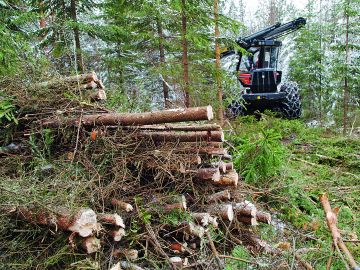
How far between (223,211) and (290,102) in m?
8.67

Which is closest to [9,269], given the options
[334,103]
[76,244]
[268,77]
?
[76,244]

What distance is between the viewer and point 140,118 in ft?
11.6

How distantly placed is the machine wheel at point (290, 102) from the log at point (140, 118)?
28.1 feet

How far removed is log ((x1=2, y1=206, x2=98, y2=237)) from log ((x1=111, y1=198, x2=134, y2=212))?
0.50 meters

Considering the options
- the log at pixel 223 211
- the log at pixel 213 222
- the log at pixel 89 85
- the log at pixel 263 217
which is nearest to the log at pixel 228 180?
the log at pixel 223 211

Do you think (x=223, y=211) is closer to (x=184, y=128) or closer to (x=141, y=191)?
(x=141, y=191)

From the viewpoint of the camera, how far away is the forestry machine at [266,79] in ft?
34.8

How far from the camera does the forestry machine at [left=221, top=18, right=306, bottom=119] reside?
10602mm

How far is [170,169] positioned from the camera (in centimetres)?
363

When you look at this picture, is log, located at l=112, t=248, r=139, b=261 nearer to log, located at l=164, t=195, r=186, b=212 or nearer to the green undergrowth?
log, located at l=164, t=195, r=186, b=212

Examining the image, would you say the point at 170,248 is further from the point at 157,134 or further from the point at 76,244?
the point at 157,134

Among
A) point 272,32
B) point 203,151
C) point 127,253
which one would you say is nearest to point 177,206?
point 127,253

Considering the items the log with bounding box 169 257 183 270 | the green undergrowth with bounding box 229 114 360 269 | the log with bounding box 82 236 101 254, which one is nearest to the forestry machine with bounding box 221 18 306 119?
the green undergrowth with bounding box 229 114 360 269

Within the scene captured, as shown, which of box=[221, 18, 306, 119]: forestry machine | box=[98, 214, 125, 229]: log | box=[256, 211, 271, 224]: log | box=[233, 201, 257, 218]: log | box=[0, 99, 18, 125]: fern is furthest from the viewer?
box=[221, 18, 306, 119]: forestry machine
